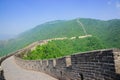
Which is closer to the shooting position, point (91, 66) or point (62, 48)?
point (91, 66)

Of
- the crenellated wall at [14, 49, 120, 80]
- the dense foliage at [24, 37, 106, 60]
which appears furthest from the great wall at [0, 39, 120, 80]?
Answer: the dense foliage at [24, 37, 106, 60]

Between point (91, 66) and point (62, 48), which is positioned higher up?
point (91, 66)

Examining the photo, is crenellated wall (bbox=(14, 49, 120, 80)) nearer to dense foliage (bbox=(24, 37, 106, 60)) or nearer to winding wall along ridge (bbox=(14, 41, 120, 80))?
winding wall along ridge (bbox=(14, 41, 120, 80))

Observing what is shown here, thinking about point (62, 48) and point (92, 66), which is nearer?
point (92, 66)

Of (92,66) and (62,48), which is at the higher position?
(92,66)

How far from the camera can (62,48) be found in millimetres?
57781

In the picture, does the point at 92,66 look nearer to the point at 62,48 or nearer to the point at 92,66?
the point at 92,66

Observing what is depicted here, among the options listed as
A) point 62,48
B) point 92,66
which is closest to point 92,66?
point 92,66

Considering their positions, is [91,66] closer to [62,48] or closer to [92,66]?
[92,66]

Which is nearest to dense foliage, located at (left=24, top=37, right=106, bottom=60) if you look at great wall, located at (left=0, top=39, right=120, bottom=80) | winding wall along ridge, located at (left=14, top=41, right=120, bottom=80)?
great wall, located at (left=0, top=39, right=120, bottom=80)

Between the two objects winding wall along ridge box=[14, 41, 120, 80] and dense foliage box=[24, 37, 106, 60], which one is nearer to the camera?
winding wall along ridge box=[14, 41, 120, 80]

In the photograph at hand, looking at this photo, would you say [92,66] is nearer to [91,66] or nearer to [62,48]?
[91,66]

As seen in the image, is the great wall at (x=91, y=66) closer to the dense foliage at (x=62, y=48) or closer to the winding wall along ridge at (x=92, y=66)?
the winding wall along ridge at (x=92, y=66)

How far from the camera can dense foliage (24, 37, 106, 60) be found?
3392 centimetres
